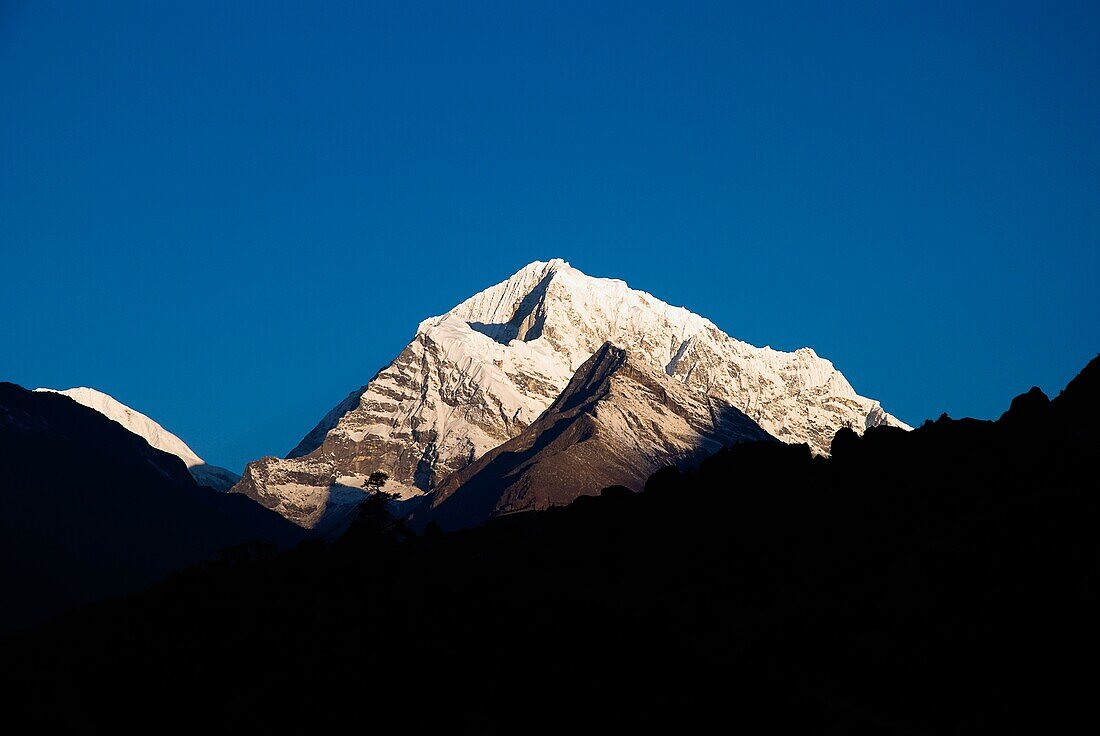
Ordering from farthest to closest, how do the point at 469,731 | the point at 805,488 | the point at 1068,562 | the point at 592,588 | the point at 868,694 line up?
the point at 805,488 < the point at 592,588 < the point at 1068,562 < the point at 868,694 < the point at 469,731

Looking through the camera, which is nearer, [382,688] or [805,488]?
[382,688]

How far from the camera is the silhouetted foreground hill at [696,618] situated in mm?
116625

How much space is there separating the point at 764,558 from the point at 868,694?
36.7 meters

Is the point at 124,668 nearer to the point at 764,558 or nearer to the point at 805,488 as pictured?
the point at 764,558

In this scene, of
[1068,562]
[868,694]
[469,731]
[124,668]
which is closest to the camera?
[469,731]

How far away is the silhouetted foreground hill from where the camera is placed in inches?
4592

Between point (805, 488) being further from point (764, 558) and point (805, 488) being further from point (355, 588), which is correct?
point (355, 588)

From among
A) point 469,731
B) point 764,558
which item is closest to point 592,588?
point 764,558

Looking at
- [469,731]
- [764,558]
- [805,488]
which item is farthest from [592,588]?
[469,731]

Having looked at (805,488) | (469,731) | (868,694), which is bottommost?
(469,731)

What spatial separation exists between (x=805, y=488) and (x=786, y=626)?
38.9 meters

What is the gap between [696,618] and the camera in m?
145

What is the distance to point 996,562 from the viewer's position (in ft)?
440

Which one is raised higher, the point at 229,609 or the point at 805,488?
the point at 805,488
